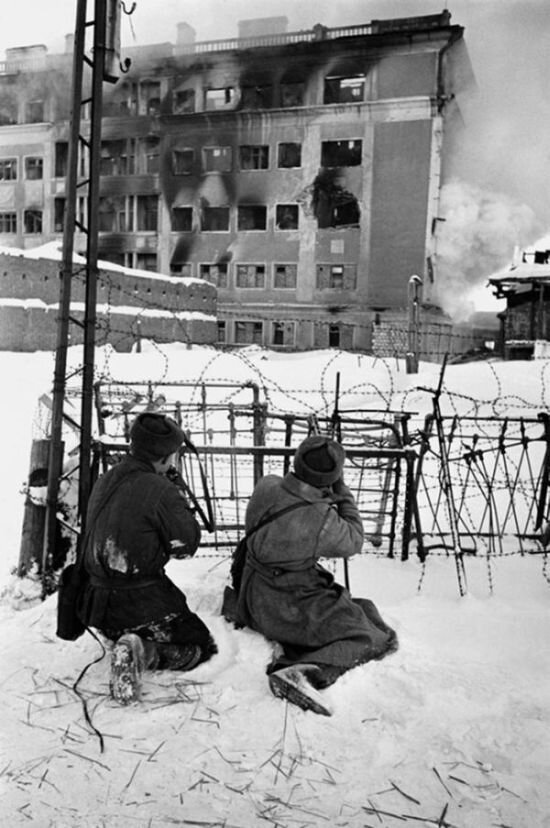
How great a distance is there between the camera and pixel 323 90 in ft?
112

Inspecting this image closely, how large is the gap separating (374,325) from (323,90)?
12.9 m

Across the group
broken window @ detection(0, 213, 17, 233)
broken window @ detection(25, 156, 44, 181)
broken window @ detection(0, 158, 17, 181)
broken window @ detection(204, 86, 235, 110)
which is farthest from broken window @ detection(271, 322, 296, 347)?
broken window @ detection(0, 158, 17, 181)

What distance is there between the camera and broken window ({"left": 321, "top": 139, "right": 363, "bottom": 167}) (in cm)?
3378

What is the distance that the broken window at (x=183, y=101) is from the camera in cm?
3656

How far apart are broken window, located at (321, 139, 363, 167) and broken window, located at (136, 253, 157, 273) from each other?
10680 mm

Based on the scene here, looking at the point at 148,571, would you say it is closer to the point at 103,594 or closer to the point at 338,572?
the point at 103,594

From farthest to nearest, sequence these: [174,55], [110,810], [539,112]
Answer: [174,55] → [539,112] → [110,810]

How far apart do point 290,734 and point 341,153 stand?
34717 mm

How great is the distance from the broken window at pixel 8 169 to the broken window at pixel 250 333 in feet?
56.6

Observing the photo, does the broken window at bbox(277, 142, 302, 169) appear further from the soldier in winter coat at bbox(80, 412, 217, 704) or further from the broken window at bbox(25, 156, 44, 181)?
the soldier in winter coat at bbox(80, 412, 217, 704)

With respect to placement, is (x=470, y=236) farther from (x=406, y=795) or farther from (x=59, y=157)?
(x=406, y=795)

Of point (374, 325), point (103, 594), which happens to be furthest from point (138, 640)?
point (374, 325)

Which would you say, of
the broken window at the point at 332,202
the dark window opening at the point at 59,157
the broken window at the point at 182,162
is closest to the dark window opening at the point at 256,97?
the broken window at the point at 182,162

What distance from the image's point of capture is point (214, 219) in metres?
36.1
